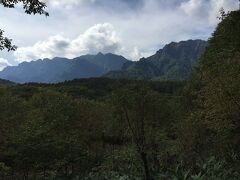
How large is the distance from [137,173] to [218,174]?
7224 mm

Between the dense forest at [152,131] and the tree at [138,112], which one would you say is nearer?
the dense forest at [152,131]

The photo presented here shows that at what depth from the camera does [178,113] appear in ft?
127

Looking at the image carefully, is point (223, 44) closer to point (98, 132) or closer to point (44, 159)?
point (44, 159)

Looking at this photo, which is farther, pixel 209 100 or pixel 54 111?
pixel 54 111

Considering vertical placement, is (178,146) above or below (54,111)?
below

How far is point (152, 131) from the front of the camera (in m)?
24.7

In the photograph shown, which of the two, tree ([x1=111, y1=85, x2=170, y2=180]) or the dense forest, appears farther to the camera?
tree ([x1=111, y1=85, x2=170, y2=180])

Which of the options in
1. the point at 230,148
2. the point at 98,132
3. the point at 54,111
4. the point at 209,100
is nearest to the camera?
the point at 209,100

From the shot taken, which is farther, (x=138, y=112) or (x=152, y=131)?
(x=152, y=131)

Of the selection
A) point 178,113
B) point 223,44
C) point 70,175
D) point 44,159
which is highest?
point 223,44

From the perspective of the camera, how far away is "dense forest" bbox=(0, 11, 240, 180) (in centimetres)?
2286

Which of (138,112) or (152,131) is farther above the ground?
(138,112)

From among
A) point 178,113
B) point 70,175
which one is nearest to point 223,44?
point 178,113

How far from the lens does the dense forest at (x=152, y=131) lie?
2286 centimetres
